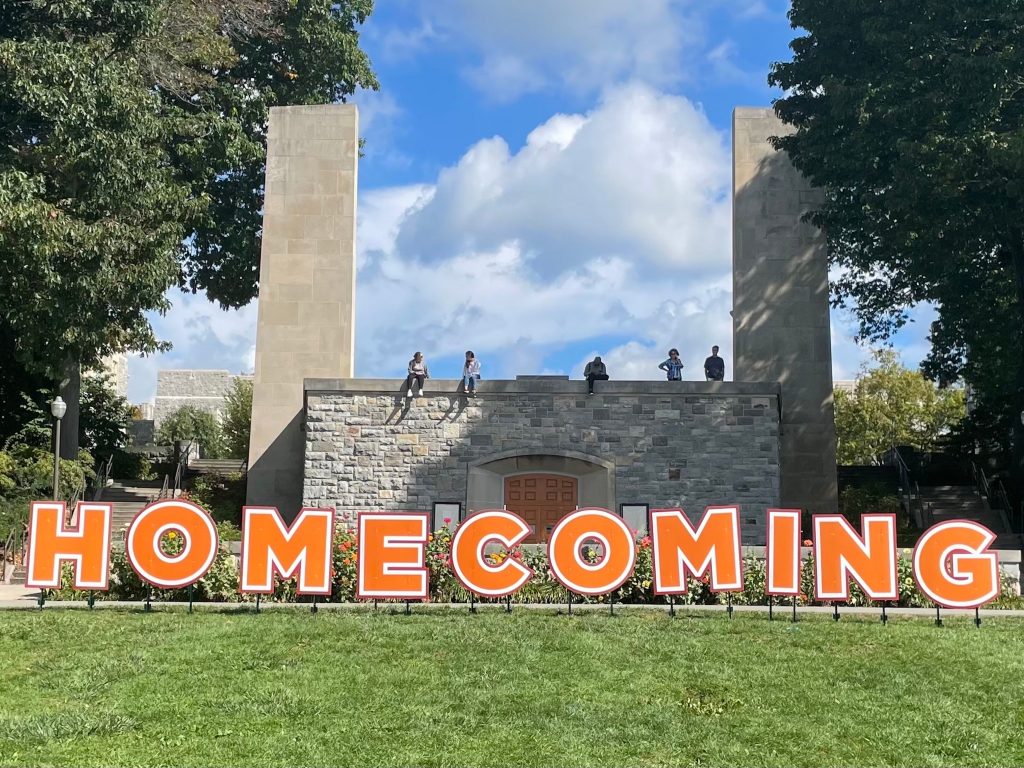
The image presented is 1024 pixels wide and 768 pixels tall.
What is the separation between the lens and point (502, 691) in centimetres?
1105

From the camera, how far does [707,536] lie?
15.8 m

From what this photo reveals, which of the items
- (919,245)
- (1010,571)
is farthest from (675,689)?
(919,245)

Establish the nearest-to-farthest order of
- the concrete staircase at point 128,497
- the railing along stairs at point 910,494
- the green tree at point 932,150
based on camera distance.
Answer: the green tree at point 932,150 → the concrete staircase at point 128,497 → the railing along stairs at point 910,494

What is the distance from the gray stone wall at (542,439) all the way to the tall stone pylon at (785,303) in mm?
3789

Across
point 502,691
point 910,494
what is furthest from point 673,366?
point 502,691

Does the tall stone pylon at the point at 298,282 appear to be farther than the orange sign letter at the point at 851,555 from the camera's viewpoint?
Yes

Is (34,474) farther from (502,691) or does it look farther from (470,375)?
(502,691)

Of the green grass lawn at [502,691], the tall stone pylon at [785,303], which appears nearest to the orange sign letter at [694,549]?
the green grass lawn at [502,691]

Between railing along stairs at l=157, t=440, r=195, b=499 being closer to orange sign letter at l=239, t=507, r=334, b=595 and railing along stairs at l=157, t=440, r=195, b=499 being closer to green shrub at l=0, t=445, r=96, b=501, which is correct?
green shrub at l=0, t=445, r=96, b=501

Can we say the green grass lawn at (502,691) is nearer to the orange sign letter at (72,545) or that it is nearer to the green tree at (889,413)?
the orange sign letter at (72,545)

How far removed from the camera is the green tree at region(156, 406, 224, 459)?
2194 inches

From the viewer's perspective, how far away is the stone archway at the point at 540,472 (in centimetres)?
2606

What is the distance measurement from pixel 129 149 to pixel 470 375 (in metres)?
9.71

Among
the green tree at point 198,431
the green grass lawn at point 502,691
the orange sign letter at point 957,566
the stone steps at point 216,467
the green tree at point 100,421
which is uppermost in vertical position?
the green tree at point 198,431
